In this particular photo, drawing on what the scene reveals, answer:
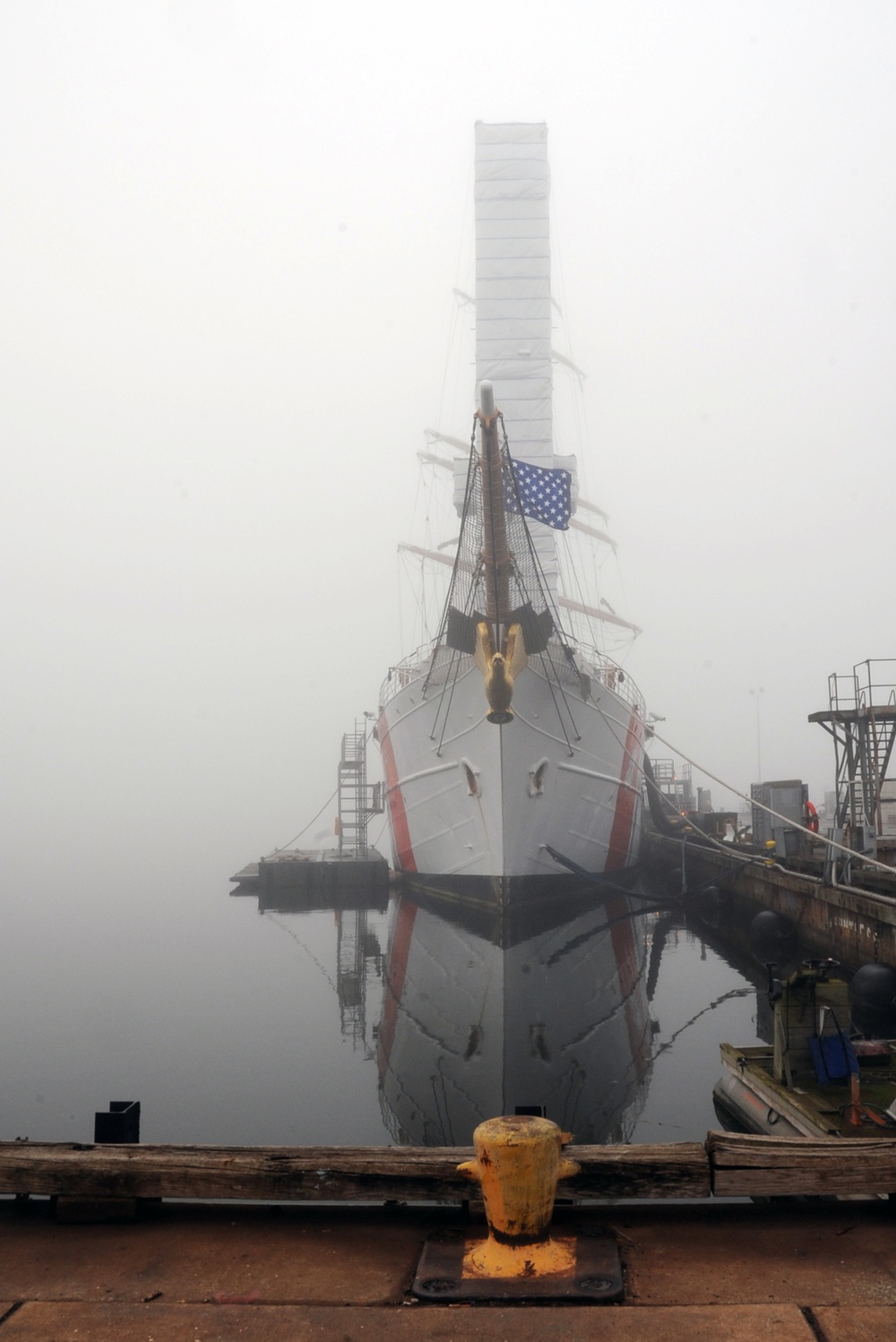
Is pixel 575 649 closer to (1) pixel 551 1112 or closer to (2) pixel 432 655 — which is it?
(2) pixel 432 655

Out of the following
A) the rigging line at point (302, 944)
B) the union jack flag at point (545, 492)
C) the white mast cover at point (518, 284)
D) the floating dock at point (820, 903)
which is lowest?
the rigging line at point (302, 944)

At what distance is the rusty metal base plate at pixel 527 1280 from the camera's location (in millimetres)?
2711

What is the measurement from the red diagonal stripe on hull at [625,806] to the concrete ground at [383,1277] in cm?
1826

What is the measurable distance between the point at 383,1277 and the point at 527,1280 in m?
0.45

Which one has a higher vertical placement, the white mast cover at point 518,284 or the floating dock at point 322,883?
the white mast cover at point 518,284

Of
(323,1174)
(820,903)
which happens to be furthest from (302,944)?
(323,1174)

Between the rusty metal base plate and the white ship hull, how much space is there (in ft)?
45.1

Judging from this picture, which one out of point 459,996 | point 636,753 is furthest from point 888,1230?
point 636,753

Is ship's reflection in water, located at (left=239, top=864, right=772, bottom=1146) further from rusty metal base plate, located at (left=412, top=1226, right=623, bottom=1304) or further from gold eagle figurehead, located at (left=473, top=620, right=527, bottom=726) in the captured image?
gold eagle figurehead, located at (left=473, top=620, right=527, bottom=726)

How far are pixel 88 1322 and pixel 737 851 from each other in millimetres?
19700

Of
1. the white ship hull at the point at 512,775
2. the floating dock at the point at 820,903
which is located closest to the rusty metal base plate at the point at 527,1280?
the floating dock at the point at 820,903

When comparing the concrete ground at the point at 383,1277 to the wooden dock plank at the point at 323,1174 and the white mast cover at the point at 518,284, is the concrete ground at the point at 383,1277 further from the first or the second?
the white mast cover at the point at 518,284

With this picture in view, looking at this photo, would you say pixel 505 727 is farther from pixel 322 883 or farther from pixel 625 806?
pixel 322 883

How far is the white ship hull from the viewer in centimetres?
1719
